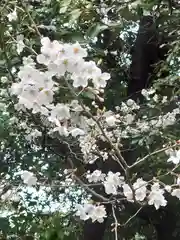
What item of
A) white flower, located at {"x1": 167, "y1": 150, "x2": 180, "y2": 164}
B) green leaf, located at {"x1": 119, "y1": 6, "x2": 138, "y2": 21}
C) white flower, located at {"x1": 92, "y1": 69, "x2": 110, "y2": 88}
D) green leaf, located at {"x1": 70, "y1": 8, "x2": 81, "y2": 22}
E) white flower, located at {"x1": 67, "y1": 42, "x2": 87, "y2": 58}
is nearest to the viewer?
white flower, located at {"x1": 67, "y1": 42, "x2": 87, "y2": 58}

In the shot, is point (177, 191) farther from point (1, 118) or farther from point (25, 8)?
point (1, 118)

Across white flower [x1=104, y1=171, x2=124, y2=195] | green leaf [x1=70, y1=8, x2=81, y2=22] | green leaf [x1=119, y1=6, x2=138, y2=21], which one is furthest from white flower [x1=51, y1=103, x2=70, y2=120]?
green leaf [x1=119, y1=6, x2=138, y2=21]

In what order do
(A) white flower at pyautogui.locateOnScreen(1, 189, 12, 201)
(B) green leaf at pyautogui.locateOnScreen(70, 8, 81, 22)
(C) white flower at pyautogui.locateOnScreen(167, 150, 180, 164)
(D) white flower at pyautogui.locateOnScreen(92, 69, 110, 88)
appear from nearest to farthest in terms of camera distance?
(D) white flower at pyautogui.locateOnScreen(92, 69, 110, 88), (C) white flower at pyautogui.locateOnScreen(167, 150, 180, 164), (B) green leaf at pyautogui.locateOnScreen(70, 8, 81, 22), (A) white flower at pyautogui.locateOnScreen(1, 189, 12, 201)

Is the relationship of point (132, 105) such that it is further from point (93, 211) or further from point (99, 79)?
point (99, 79)

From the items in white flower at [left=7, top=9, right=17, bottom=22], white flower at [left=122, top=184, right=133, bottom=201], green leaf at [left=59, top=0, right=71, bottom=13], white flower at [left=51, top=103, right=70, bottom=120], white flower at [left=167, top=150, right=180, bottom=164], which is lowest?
white flower at [left=122, top=184, right=133, bottom=201]

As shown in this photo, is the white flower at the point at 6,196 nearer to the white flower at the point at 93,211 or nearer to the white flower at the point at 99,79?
the white flower at the point at 93,211

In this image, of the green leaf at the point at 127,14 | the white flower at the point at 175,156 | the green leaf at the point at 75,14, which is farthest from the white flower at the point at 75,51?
the green leaf at the point at 127,14

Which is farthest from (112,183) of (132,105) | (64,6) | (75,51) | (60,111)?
(132,105)

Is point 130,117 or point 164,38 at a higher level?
point 164,38

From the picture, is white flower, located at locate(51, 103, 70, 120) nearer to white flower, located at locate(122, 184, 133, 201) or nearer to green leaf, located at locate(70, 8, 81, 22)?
white flower, located at locate(122, 184, 133, 201)

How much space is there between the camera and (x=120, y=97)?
251 cm

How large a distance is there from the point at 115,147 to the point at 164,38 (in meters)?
1.47

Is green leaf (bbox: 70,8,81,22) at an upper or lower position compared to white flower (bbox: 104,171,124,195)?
upper

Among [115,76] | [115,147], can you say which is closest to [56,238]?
[115,147]
